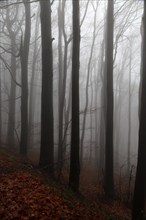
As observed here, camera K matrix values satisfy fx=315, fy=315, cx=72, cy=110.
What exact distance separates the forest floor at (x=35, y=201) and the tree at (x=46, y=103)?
3.26 feet

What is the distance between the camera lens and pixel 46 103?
1134cm

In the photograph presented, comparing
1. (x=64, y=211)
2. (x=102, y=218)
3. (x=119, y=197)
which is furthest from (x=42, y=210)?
(x=119, y=197)

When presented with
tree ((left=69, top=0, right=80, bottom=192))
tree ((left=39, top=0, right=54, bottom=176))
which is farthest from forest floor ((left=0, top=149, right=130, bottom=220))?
tree ((left=39, top=0, right=54, bottom=176))

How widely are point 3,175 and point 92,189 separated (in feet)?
16.0

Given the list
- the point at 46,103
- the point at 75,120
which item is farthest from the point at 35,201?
the point at 46,103

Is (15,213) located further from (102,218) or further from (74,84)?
(74,84)

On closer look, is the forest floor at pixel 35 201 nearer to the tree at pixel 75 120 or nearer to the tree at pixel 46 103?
the tree at pixel 75 120

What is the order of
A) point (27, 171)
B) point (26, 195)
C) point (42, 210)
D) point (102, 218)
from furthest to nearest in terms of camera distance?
point (27, 171) → point (102, 218) → point (26, 195) → point (42, 210)

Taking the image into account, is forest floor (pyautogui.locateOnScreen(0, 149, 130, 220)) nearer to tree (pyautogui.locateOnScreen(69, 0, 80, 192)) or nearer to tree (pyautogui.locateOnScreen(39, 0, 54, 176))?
tree (pyautogui.locateOnScreen(69, 0, 80, 192))

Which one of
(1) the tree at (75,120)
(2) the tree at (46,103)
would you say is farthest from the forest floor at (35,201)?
(2) the tree at (46,103)

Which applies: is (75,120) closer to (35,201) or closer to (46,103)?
(46,103)

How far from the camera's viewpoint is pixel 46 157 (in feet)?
36.6

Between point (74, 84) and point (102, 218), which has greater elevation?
point (74, 84)

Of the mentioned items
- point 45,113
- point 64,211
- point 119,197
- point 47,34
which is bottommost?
point 119,197
